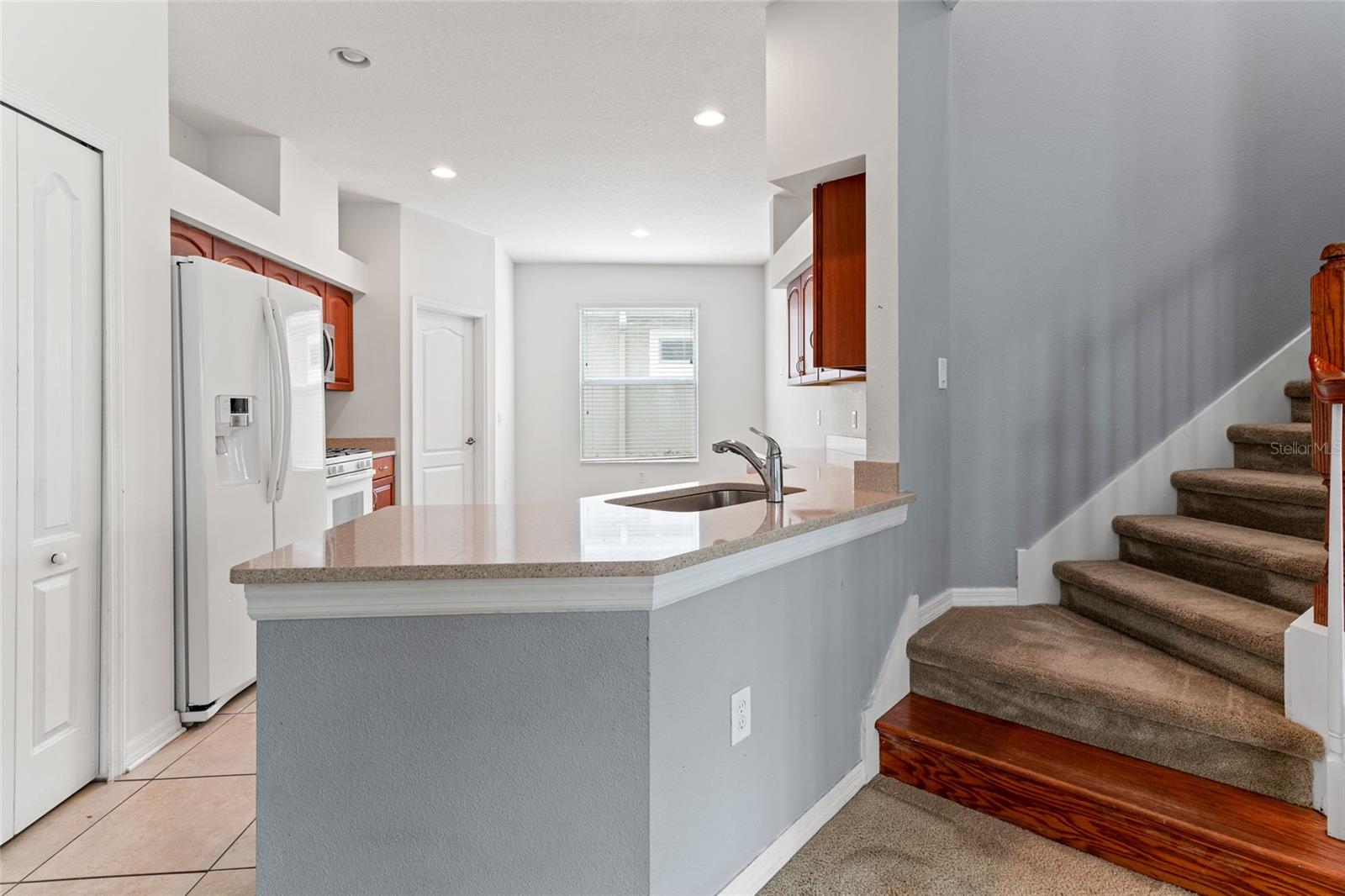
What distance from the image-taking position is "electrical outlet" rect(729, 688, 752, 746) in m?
1.50

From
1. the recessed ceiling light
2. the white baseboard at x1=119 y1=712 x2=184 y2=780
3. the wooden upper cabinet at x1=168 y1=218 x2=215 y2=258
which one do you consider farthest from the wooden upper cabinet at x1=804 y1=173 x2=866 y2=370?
the wooden upper cabinet at x1=168 y1=218 x2=215 y2=258

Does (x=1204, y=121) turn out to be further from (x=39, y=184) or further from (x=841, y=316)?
(x=39, y=184)

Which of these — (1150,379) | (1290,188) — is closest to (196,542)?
(1150,379)

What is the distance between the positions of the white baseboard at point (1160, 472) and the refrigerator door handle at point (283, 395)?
2.92 metres

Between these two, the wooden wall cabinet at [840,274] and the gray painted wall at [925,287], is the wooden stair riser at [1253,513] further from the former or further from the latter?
the wooden wall cabinet at [840,274]

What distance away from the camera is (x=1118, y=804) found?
1.62 metres

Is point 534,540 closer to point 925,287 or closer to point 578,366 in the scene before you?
point 925,287

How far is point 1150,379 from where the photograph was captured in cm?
266

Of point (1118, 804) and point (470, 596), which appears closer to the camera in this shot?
point (470, 596)

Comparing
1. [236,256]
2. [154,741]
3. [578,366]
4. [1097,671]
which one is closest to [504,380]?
[578,366]

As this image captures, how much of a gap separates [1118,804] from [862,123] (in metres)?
2.04

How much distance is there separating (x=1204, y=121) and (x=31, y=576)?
412 cm

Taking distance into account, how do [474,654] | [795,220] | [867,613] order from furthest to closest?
[795,220] < [867,613] < [474,654]

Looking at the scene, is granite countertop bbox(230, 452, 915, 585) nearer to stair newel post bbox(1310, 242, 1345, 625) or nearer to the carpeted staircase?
the carpeted staircase
